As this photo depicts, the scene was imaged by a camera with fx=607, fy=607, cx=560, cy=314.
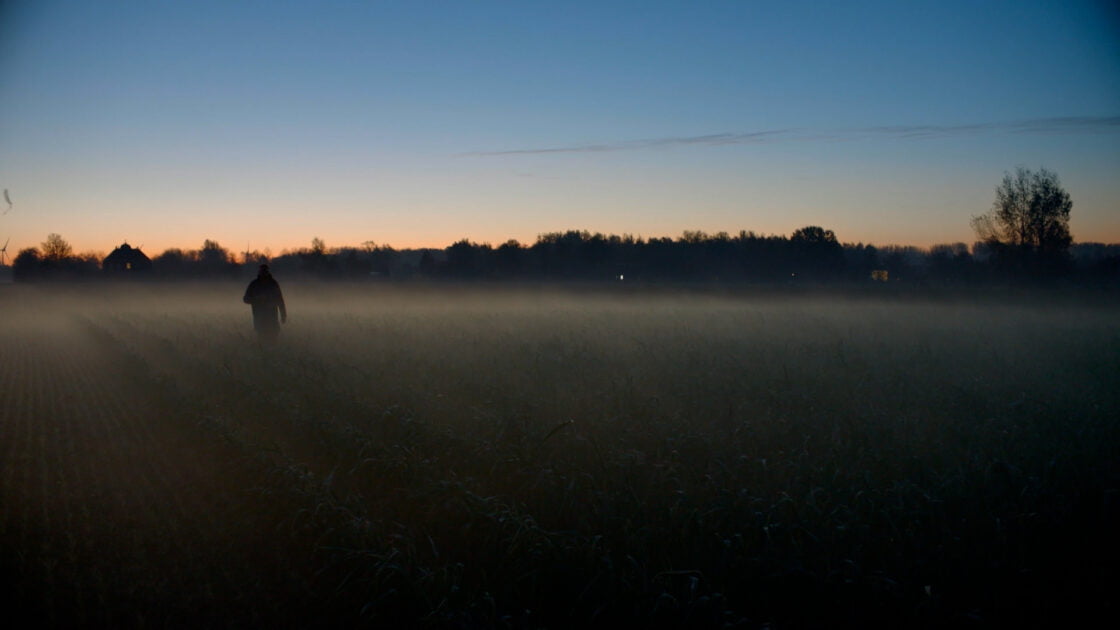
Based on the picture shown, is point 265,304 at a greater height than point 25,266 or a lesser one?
lesser

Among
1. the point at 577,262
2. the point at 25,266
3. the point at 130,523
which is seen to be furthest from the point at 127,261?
the point at 130,523

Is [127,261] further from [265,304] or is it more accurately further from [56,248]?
[265,304]

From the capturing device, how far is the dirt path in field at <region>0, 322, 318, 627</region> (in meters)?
3.83

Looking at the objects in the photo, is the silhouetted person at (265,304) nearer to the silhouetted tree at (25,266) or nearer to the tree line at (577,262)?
the tree line at (577,262)

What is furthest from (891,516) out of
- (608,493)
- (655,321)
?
(655,321)

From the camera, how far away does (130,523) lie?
4906 millimetres

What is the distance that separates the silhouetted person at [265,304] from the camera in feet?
48.1

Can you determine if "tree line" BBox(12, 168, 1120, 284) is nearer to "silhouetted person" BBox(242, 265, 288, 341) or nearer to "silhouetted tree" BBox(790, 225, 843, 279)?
"silhouetted tree" BBox(790, 225, 843, 279)

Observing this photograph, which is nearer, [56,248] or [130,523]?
[130,523]

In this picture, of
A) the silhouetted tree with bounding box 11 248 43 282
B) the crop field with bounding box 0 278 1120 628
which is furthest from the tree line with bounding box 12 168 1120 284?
the crop field with bounding box 0 278 1120 628

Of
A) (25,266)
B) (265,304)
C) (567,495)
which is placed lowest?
(567,495)

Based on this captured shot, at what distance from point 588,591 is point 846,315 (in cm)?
2133

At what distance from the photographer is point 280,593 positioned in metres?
3.97

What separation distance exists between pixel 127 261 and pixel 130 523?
8848cm
